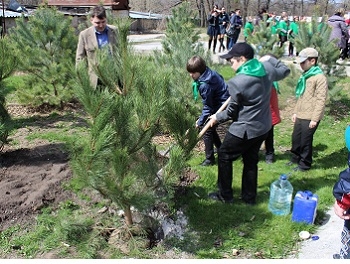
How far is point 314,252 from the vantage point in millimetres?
3121

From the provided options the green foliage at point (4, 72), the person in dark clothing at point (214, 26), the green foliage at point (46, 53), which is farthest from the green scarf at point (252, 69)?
the person in dark clothing at point (214, 26)

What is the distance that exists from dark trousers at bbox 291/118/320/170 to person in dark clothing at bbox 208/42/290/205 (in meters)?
1.16

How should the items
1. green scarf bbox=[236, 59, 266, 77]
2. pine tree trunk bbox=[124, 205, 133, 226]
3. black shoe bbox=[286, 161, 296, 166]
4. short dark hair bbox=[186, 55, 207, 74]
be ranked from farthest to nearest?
black shoe bbox=[286, 161, 296, 166], short dark hair bbox=[186, 55, 207, 74], green scarf bbox=[236, 59, 266, 77], pine tree trunk bbox=[124, 205, 133, 226]

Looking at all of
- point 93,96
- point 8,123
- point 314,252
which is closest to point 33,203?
point 8,123

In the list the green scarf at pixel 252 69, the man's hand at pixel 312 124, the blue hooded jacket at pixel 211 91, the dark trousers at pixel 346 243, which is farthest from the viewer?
the man's hand at pixel 312 124

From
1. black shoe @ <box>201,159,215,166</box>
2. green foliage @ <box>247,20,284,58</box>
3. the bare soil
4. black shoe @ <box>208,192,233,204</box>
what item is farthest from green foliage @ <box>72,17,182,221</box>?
green foliage @ <box>247,20,284,58</box>

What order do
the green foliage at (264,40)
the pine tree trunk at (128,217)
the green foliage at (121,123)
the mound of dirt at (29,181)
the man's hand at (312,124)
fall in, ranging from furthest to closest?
the green foliage at (264,40) < the man's hand at (312,124) < the mound of dirt at (29,181) < the pine tree trunk at (128,217) < the green foliage at (121,123)

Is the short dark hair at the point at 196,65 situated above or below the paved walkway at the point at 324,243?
above

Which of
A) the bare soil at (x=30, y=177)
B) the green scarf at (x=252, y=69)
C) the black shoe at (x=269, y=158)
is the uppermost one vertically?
the green scarf at (x=252, y=69)

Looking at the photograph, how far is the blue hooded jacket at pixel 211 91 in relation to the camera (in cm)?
424

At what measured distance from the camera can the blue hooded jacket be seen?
4.24m

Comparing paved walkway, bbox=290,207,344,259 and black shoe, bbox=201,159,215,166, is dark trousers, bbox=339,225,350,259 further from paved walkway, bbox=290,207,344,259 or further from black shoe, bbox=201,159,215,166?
black shoe, bbox=201,159,215,166

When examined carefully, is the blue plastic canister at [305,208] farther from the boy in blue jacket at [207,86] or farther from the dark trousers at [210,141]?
the dark trousers at [210,141]

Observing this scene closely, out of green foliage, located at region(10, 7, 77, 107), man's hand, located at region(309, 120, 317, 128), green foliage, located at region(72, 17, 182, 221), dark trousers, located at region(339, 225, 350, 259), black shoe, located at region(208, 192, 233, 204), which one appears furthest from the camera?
green foliage, located at region(10, 7, 77, 107)
